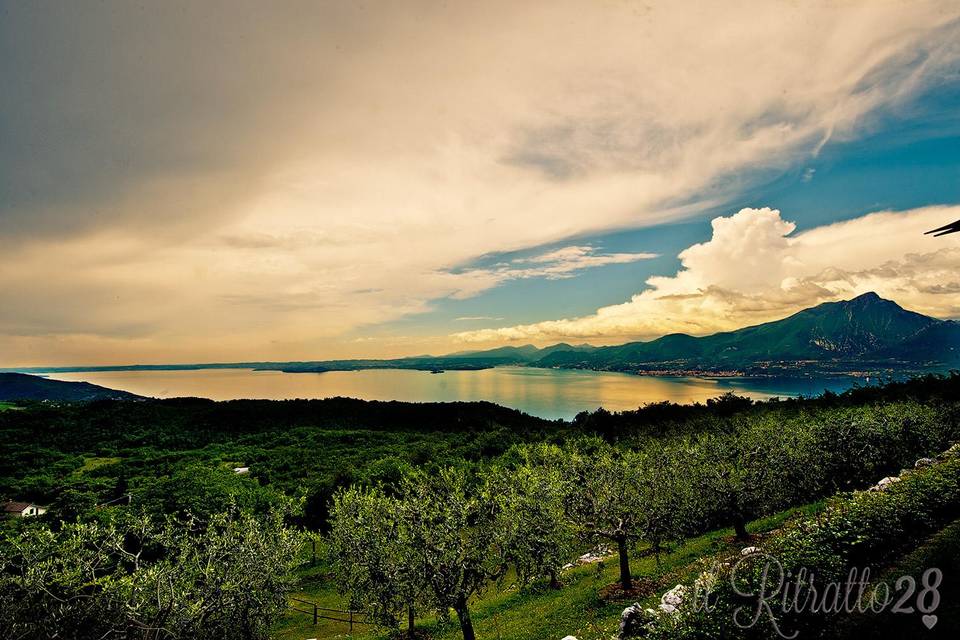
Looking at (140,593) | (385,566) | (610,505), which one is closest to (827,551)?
(610,505)

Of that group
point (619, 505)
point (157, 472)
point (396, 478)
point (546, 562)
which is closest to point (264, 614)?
point (546, 562)

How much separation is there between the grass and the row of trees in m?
1.69

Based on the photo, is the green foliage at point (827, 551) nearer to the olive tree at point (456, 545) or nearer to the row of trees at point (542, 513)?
the olive tree at point (456, 545)

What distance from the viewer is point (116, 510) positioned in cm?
4509

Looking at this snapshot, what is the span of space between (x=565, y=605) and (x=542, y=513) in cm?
738

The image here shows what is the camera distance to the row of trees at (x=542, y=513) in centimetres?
2500

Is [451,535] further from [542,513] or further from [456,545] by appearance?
[542,513]

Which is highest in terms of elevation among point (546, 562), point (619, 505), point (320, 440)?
point (619, 505)

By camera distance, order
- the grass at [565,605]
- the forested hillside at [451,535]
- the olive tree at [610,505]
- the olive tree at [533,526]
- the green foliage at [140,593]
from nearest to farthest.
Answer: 1. the green foliage at [140,593]
2. the forested hillside at [451,535]
3. the grass at [565,605]
4. the olive tree at [533,526]
5. the olive tree at [610,505]

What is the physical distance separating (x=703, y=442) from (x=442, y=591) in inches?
1355

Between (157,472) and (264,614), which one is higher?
(264,614)

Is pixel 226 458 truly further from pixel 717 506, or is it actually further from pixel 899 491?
pixel 899 491

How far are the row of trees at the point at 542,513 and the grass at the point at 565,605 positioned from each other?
1.69 meters

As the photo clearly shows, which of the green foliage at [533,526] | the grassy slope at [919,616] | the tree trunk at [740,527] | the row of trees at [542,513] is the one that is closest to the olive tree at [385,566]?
the row of trees at [542,513]
